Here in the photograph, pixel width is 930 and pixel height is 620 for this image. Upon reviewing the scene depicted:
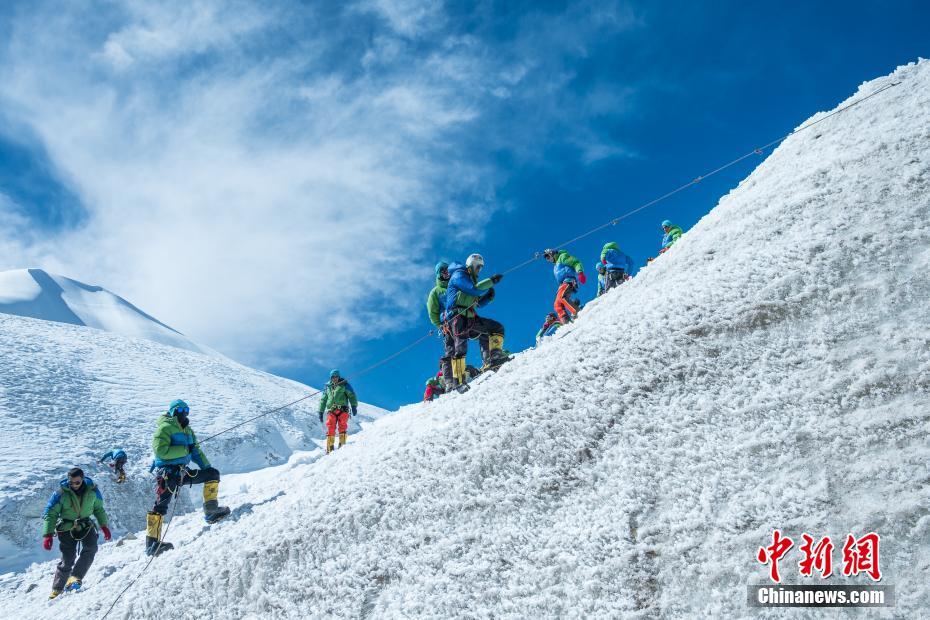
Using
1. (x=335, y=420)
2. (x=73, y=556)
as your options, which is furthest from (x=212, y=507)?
(x=335, y=420)

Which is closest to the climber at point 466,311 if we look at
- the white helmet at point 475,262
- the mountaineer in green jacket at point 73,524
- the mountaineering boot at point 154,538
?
the white helmet at point 475,262

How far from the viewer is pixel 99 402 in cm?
3400

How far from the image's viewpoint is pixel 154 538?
8953 mm

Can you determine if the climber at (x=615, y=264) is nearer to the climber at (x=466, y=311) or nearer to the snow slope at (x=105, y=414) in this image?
the climber at (x=466, y=311)

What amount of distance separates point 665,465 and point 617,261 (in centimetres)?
1043

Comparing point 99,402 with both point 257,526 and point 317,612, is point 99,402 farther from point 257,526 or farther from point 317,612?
point 317,612

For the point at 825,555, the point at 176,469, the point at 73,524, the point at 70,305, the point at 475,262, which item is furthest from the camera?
the point at 70,305

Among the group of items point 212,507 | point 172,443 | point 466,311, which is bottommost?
point 212,507

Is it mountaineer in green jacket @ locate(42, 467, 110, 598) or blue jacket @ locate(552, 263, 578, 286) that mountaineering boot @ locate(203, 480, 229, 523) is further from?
blue jacket @ locate(552, 263, 578, 286)

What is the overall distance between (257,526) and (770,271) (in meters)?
7.87

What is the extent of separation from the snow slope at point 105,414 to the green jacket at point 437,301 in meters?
20.1

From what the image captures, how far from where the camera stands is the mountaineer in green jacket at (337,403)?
615 inches

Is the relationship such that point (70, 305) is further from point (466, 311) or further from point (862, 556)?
point (862, 556)
